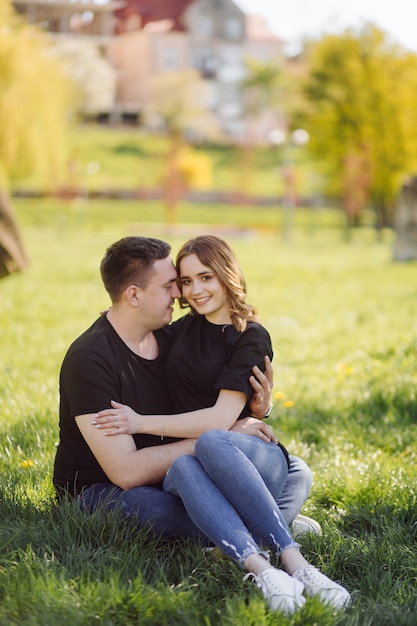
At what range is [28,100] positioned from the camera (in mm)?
23844

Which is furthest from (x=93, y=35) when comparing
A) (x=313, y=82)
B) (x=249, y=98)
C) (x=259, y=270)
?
(x=259, y=270)

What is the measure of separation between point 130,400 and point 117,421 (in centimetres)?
22

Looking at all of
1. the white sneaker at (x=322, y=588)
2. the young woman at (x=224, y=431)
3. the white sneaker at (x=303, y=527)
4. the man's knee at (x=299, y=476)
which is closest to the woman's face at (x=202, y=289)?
the young woman at (x=224, y=431)

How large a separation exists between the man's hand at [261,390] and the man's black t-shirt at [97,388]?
1.25 feet

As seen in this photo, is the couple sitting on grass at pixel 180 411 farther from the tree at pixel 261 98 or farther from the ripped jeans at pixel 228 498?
the tree at pixel 261 98

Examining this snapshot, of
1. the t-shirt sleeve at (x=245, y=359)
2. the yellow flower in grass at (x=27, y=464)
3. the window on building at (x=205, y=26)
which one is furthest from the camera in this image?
the window on building at (x=205, y=26)

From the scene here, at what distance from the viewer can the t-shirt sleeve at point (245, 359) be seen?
344 cm

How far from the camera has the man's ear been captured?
3.55 meters

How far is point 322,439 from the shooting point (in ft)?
16.9

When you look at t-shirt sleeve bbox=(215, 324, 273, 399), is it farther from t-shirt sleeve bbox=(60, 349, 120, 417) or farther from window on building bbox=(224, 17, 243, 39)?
window on building bbox=(224, 17, 243, 39)

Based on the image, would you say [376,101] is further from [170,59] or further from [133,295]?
[170,59]

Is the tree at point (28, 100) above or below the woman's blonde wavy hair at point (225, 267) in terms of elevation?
above

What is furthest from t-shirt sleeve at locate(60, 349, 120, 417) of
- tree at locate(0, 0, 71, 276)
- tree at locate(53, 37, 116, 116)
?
tree at locate(53, 37, 116, 116)

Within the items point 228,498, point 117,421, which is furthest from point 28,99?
point 228,498
